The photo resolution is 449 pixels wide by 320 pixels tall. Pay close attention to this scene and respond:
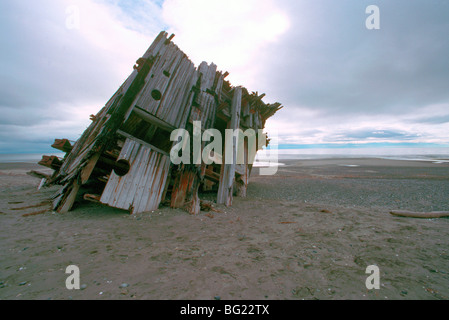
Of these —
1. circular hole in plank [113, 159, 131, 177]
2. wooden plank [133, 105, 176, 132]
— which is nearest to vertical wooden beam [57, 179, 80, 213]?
circular hole in plank [113, 159, 131, 177]

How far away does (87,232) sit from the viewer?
4.46 m

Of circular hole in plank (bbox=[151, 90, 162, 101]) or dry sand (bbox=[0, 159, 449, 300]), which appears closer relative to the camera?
dry sand (bbox=[0, 159, 449, 300])

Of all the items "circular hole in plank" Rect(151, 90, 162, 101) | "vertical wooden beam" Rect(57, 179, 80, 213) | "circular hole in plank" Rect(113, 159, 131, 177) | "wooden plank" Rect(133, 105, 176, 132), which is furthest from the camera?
"circular hole in plank" Rect(151, 90, 162, 101)

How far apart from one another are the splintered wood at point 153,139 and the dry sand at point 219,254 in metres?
0.67

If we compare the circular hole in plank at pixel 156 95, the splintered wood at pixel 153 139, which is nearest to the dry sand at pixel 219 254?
the splintered wood at pixel 153 139

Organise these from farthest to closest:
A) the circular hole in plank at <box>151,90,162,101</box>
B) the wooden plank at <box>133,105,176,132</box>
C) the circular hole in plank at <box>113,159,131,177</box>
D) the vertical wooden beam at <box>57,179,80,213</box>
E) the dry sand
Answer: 1. the circular hole in plank at <box>151,90,162,101</box>
2. the circular hole in plank at <box>113,159,131,177</box>
3. the wooden plank at <box>133,105,176,132</box>
4. the vertical wooden beam at <box>57,179,80,213</box>
5. the dry sand

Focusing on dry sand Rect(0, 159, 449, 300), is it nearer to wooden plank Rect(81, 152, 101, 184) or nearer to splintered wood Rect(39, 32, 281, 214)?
splintered wood Rect(39, 32, 281, 214)

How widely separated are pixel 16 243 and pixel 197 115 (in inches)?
232

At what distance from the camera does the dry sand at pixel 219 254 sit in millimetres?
2613

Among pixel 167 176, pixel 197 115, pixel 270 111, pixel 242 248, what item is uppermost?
pixel 270 111

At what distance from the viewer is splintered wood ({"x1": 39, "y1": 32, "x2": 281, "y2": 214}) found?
5.71 meters

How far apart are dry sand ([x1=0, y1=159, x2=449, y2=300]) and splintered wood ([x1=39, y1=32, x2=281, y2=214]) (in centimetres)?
67

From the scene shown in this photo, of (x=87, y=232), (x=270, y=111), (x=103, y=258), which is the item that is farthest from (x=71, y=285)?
(x=270, y=111)
